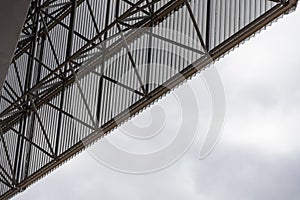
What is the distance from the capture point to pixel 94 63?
29.9 m

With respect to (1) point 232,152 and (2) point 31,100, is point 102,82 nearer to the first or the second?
(2) point 31,100

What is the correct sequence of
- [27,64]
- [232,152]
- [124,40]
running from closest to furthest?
[124,40] → [27,64] → [232,152]

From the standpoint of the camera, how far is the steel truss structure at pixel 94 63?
77.5 feet

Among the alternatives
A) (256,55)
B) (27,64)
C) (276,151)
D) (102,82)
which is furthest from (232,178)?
(102,82)

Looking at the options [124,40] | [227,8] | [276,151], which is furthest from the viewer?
[276,151]

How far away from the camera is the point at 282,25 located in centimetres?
6562

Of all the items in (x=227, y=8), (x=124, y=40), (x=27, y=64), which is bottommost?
(x=227, y=8)

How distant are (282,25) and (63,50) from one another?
123ft

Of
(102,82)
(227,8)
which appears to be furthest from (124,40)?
(227,8)

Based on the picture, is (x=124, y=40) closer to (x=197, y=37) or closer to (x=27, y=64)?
(x=197, y=37)

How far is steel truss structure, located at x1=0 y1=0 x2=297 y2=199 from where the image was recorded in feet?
77.5

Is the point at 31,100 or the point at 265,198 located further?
the point at 265,198

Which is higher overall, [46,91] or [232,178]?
[232,178]

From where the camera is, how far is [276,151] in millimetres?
60062
